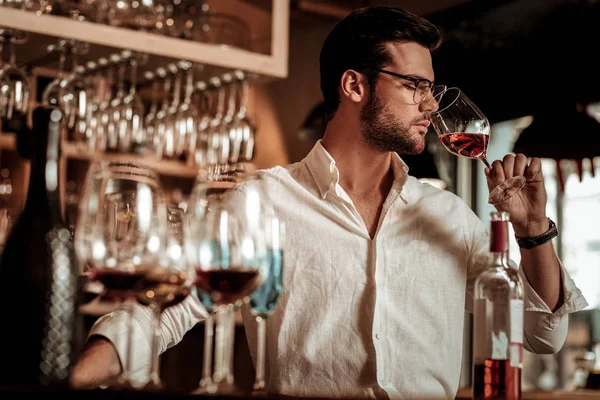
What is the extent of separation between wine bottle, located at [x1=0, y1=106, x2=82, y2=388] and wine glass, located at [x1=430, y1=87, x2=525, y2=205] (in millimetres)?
872

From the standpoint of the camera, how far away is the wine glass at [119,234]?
3.51ft

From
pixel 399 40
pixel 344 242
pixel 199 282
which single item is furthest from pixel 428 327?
pixel 199 282

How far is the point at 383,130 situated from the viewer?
206 centimetres

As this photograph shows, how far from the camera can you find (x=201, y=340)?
4633mm

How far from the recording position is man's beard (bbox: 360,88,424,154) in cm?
202

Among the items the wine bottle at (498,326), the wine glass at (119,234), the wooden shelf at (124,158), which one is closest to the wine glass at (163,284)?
the wine glass at (119,234)

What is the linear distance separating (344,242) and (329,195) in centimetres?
12

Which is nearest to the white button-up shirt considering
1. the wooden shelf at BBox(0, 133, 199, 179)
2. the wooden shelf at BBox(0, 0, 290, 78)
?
the wooden shelf at BBox(0, 0, 290, 78)

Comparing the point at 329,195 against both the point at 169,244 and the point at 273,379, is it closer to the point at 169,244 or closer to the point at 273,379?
the point at 273,379

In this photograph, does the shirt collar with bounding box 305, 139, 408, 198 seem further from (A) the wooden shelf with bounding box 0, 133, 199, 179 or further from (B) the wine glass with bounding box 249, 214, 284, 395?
(A) the wooden shelf with bounding box 0, 133, 199, 179

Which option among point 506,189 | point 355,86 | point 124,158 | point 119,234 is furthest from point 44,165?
point 124,158

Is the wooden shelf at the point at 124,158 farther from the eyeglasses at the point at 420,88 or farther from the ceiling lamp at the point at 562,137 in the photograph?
the eyeglasses at the point at 420,88

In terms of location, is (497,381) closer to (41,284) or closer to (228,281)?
(228,281)

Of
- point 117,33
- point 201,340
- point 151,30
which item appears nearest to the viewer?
point 117,33
